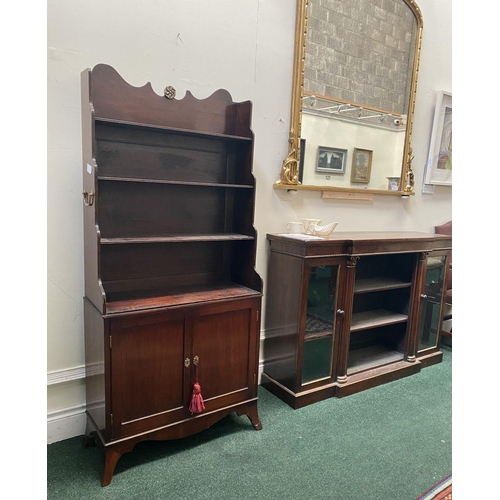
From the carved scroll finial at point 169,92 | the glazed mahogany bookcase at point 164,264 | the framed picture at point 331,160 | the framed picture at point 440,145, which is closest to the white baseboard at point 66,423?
the glazed mahogany bookcase at point 164,264

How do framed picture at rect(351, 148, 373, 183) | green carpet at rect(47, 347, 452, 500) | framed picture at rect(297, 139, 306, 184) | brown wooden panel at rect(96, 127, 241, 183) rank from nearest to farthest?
green carpet at rect(47, 347, 452, 500), brown wooden panel at rect(96, 127, 241, 183), framed picture at rect(297, 139, 306, 184), framed picture at rect(351, 148, 373, 183)

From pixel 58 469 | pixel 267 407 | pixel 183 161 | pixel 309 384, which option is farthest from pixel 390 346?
pixel 58 469

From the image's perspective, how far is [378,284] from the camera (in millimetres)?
2990

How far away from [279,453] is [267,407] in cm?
47

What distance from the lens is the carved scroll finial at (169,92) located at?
209cm

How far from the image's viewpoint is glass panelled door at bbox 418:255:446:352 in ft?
10.3

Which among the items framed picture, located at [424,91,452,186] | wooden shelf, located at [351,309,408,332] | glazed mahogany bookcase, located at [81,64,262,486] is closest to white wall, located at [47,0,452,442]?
glazed mahogany bookcase, located at [81,64,262,486]

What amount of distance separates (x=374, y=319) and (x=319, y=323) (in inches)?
25.6

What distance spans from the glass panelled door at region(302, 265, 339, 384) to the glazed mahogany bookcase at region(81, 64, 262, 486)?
1.47ft

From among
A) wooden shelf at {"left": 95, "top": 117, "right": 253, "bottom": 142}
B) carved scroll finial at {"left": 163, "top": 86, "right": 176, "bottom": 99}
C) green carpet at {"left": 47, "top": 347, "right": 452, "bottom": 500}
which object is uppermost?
carved scroll finial at {"left": 163, "top": 86, "right": 176, "bottom": 99}

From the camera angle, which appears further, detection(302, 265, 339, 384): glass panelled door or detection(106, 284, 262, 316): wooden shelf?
detection(302, 265, 339, 384): glass panelled door

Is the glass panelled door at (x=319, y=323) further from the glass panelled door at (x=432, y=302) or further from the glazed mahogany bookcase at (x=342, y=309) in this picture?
the glass panelled door at (x=432, y=302)

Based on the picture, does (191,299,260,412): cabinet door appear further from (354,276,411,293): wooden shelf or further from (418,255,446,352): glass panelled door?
(418,255,446,352): glass panelled door
